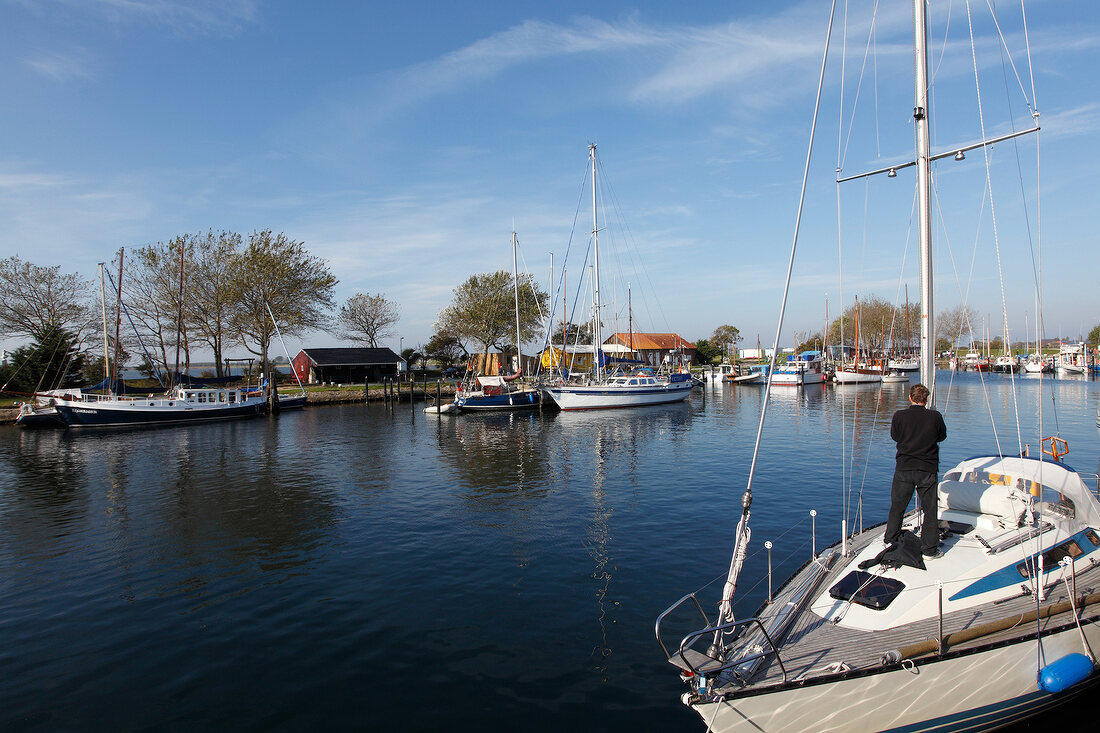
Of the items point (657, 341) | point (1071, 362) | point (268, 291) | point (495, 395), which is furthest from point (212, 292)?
point (1071, 362)

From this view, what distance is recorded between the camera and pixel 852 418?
36344mm

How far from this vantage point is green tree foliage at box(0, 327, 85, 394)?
141 ft

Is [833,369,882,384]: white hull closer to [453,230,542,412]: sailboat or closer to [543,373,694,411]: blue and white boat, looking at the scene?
[543,373,694,411]: blue and white boat

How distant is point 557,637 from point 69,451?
3039 centimetres

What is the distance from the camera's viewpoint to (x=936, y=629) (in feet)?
19.2

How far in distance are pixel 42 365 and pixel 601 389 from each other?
41.2 metres

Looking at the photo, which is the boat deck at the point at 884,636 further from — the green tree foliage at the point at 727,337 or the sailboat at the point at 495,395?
the green tree foliage at the point at 727,337

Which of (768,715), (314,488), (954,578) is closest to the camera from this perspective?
(768,715)

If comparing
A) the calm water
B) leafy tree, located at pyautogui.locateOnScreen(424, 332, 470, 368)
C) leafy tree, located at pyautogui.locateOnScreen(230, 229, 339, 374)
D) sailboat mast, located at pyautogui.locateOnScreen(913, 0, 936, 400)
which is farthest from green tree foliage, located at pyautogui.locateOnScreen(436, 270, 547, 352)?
sailboat mast, located at pyautogui.locateOnScreen(913, 0, 936, 400)

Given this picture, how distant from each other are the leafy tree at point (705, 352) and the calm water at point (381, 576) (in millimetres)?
84327

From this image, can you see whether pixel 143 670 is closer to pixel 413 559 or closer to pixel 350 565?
pixel 350 565

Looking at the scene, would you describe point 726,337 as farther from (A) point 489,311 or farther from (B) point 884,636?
(B) point 884,636

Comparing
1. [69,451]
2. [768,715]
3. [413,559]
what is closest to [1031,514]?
[768,715]

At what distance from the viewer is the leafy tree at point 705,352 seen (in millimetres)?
109750
